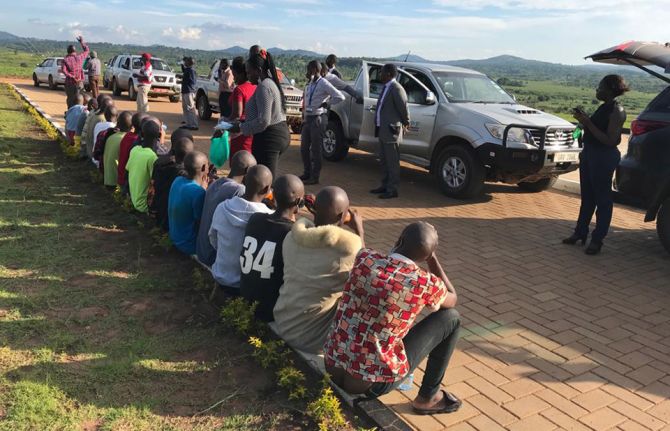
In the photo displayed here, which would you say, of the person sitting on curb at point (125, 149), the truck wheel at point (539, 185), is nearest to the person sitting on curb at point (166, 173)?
the person sitting on curb at point (125, 149)

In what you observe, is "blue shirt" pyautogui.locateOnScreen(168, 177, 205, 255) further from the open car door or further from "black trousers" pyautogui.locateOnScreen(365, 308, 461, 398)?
the open car door

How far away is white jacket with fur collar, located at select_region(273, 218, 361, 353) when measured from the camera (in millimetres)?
3168

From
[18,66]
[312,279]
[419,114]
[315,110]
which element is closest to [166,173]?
[312,279]

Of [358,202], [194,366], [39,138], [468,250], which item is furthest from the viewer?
[39,138]

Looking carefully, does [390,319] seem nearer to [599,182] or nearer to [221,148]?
[221,148]

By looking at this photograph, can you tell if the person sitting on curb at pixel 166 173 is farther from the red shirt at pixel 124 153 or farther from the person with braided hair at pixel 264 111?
the red shirt at pixel 124 153

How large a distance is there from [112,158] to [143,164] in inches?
53.8

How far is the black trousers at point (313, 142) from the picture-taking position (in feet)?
28.5

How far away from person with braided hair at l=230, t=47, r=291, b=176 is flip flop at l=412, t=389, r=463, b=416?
3.49 metres

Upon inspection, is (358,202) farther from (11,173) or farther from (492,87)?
(11,173)

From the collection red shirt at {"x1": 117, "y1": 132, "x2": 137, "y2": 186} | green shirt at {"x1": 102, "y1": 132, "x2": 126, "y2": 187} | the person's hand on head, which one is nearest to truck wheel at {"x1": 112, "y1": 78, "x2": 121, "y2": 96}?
green shirt at {"x1": 102, "y1": 132, "x2": 126, "y2": 187}

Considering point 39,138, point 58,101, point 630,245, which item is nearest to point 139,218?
point 630,245

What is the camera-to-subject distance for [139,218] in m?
6.34

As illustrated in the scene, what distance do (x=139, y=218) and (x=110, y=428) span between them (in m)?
3.75
